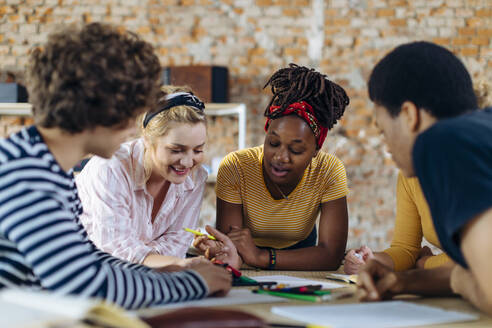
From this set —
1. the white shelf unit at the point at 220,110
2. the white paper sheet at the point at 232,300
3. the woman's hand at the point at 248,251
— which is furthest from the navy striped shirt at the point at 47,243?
the white shelf unit at the point at 220,110

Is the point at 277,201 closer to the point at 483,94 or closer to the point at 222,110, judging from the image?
Result: the point at 483,94

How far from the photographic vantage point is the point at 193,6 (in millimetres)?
4375

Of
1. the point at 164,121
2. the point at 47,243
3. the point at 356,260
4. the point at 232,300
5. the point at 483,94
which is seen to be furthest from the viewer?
the point at 483,94

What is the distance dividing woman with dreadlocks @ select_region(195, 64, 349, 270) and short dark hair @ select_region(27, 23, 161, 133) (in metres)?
1.02

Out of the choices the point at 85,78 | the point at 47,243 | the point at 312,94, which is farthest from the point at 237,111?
the point at 47,243

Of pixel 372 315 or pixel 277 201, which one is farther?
pixel 277 201

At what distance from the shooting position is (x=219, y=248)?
179 cm

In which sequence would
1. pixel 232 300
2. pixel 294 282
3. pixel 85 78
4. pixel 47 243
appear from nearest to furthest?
pixel 47 243 < pixel 85 78 < pixel 232 300 < pixel 294 282

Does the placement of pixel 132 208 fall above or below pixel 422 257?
above

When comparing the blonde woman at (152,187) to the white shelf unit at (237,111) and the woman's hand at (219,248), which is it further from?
the white shelf unit at (237,111)

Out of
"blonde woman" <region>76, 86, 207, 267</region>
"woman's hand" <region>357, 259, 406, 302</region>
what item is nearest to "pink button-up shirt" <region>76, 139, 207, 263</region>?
"blonde woman" <region>76, 86, 207, 267</region>

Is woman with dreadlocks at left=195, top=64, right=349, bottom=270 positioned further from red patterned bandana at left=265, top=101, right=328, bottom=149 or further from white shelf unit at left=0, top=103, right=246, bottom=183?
white shelf unit at left=0, top=103, right=246, bottom=183

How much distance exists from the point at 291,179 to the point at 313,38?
98.5 inches

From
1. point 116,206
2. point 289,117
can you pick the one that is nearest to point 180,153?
point 116,206
